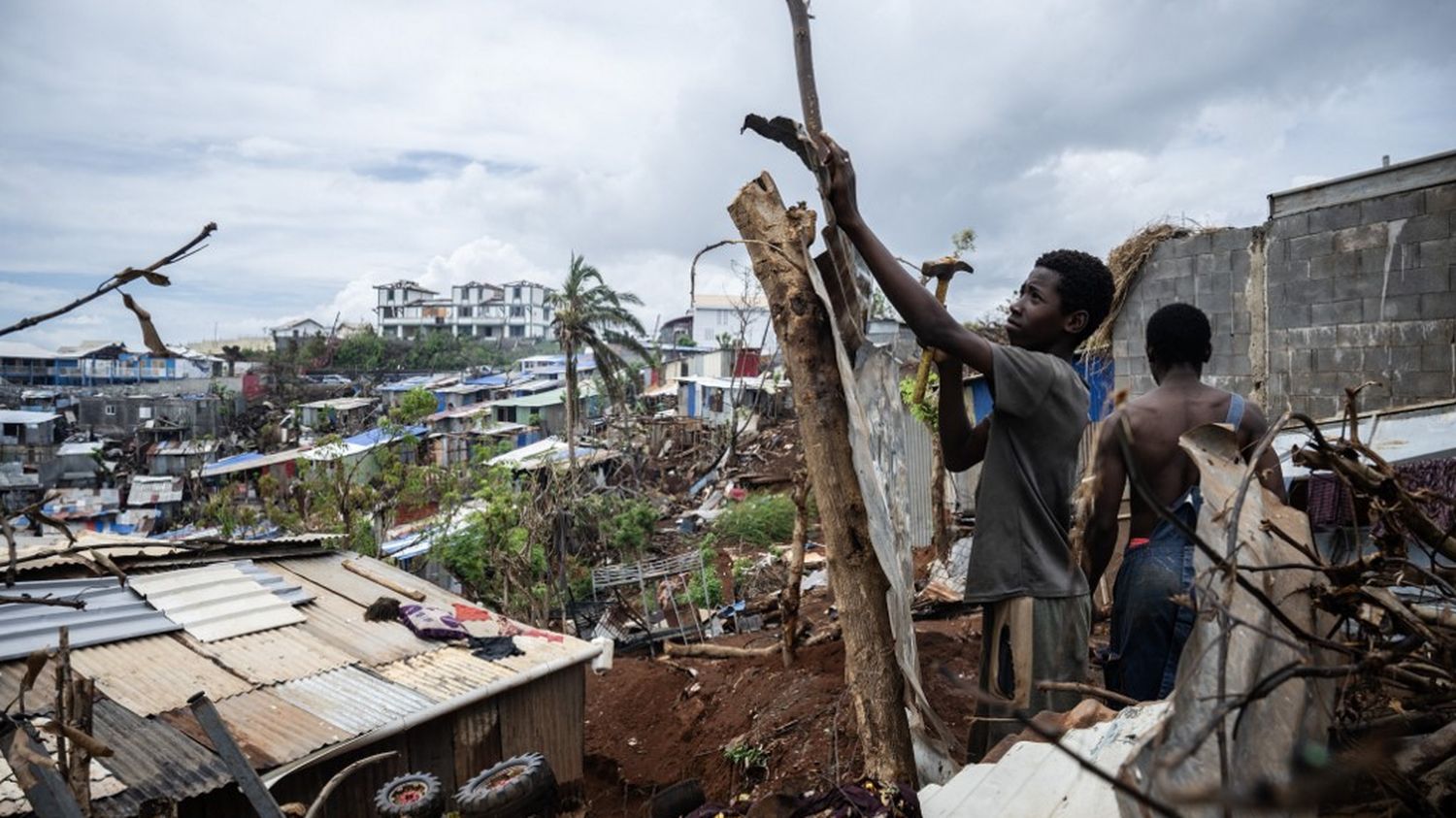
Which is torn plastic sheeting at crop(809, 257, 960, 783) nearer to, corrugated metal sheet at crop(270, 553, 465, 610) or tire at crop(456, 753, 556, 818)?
tire at crop(456, 753, 556, 818)

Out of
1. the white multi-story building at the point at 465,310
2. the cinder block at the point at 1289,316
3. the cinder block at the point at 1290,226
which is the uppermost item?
the white multi-story building at the point at 465,310

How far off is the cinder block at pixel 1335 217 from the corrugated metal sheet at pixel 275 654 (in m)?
7.64

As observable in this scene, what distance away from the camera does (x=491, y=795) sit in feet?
8.92

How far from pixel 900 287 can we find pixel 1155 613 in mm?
1198

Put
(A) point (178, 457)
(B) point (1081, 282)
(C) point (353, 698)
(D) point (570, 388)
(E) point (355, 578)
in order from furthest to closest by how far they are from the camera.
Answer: (A) point (178, 457)
(D) point (570, 388)
(E) point (355, 578)
(C) point (353, 698)
(B) point (1081, 282)

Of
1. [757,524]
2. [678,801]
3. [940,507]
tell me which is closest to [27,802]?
[678,801]

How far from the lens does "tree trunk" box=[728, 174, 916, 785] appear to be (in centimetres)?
239

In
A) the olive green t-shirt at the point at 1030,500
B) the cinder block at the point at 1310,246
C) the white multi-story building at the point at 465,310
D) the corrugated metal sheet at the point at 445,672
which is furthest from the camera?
the white multi-story building at the point at 465,310

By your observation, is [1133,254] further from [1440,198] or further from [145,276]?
[145,276]

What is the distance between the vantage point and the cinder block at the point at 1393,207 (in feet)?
19.5

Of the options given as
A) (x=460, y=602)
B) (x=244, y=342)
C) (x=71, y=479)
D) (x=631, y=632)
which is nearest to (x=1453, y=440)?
(x=460, y=602)

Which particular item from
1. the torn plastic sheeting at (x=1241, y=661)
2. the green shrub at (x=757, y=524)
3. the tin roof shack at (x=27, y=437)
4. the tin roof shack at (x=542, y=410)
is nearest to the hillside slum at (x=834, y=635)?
the torn plastic sheeting at (x=1241, y=661)

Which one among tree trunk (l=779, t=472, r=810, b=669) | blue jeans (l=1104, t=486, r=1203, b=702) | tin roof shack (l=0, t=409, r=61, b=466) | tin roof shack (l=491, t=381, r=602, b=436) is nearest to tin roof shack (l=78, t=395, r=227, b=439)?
tin roof shack (l=0, t=409, r=61, b=466)

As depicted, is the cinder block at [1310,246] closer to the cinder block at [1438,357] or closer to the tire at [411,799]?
the cinder block at [1438,357]
